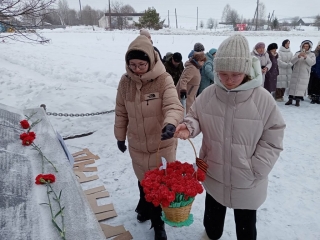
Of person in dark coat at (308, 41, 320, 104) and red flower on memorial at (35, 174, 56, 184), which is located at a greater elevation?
red flower on memorial at (35, 174, 56, 184)

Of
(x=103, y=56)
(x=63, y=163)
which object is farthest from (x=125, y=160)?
(x=103, y=56)

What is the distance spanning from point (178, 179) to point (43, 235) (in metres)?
0.87

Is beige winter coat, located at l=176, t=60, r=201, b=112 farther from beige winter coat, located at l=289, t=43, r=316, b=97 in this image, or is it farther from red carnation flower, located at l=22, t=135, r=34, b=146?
beige winter coat, located at l=289, t=43, r=316, b=97

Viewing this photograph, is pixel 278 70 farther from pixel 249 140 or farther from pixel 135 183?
pixel 249 140

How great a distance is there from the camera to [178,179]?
1.91 meters

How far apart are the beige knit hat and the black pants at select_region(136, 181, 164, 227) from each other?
56.3 inches

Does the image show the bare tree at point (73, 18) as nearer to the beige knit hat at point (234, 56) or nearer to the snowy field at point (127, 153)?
the snowy field at point (127, 153)

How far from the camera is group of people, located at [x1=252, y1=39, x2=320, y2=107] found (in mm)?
6824

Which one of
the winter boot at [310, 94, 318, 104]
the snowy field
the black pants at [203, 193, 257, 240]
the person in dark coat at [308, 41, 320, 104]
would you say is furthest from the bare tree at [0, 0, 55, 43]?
the winter boot at [310, 94, 318, 104]

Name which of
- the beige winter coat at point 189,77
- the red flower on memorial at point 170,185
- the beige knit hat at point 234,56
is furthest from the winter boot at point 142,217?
the beige winter coat at point 189,77

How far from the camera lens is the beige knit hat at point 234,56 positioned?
181 centimetres

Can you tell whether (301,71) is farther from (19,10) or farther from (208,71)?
(19,10)

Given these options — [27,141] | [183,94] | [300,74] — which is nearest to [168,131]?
[27,141]

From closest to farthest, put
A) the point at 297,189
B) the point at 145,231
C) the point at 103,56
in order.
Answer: the point at 145,231 → the point at 297,189 → the point at 103,56
